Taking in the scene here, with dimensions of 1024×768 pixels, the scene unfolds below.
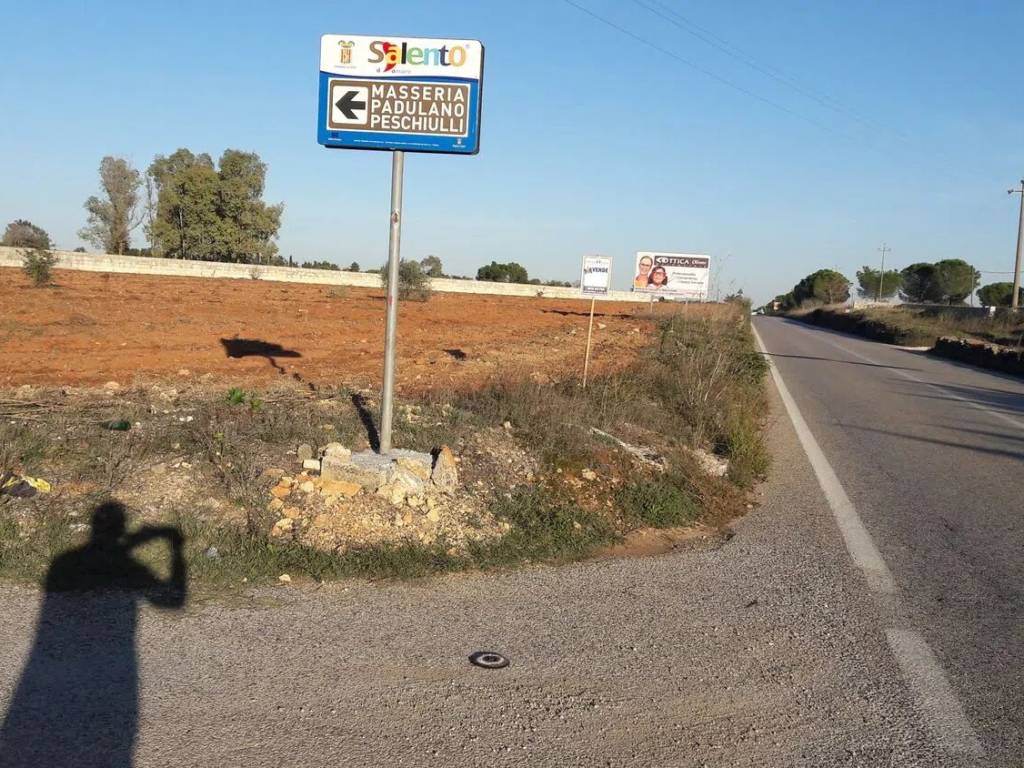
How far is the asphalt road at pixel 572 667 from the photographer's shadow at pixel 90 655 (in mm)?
14

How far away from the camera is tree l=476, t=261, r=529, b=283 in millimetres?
102688

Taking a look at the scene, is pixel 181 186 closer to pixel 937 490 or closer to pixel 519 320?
pixel 519 320

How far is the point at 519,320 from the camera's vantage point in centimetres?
3681

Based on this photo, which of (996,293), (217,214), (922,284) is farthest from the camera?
(922,284)

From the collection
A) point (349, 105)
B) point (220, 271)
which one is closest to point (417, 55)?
point (349, 105)

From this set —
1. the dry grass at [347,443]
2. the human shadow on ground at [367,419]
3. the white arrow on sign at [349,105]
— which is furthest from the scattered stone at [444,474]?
the white arrow on sign at [349,105]

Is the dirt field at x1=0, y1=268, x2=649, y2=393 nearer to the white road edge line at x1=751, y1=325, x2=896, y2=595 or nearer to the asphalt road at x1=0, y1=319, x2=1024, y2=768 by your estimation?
the white road edge line at x1=751, y1=325, x2=896, y2=595

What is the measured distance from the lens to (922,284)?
107062 millimetres

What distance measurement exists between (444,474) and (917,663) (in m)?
3.69

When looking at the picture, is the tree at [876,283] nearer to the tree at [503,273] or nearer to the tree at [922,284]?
the tree at [922,284]

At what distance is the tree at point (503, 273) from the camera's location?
10269 cm

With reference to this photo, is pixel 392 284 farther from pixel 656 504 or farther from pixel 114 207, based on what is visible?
pixel 114 207

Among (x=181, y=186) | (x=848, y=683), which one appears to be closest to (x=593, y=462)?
(x=848, y=683)

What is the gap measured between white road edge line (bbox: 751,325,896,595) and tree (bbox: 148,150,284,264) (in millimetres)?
64961
